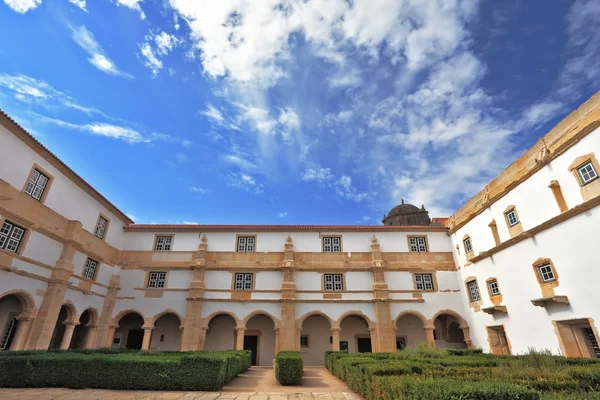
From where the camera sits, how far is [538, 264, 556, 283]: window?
13.5m

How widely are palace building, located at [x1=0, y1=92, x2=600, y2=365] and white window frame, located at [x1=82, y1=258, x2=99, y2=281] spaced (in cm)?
14

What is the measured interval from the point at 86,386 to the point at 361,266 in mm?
15998

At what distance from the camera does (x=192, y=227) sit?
74.6 ft

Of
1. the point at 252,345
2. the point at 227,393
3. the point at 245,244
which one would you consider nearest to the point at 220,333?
the point at 252,345

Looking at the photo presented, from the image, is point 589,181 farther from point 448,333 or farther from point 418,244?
point 448,333

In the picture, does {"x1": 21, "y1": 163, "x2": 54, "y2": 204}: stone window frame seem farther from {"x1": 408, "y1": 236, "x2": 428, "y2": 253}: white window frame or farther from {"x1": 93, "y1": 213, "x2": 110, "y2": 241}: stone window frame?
{"x1": 408, "y1": 236, "x2": 428, "y2": 253}: white window frame

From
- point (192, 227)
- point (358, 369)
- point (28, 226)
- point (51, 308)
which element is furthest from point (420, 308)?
point (28, 226)

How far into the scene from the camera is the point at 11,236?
14.1m

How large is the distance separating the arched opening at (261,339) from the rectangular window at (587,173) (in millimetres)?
18706

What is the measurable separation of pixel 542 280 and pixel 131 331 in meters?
24.6

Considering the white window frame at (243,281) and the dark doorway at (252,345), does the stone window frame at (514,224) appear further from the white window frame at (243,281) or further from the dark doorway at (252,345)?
the dark doorway at (252,345)

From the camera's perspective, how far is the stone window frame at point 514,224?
1555 centimetres

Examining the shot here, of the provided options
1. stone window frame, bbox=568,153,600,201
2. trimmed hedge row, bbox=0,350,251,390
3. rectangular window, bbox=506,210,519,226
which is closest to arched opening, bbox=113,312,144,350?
trimmed hedge row, bbox=0,350,251,390

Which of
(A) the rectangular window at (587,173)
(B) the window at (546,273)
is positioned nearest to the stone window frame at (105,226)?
(B) the window at (546,273)
